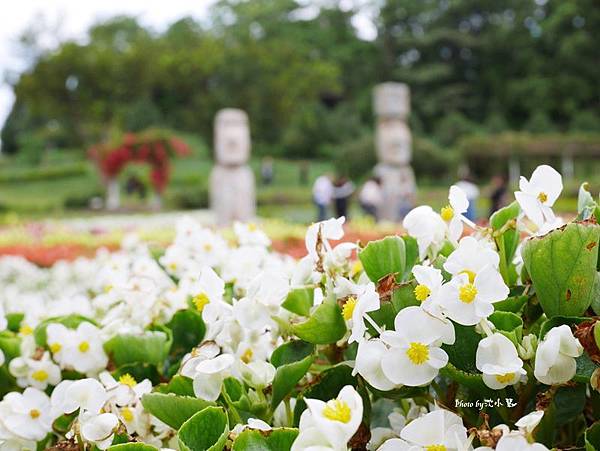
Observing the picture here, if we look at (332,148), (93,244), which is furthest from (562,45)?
(93,244)

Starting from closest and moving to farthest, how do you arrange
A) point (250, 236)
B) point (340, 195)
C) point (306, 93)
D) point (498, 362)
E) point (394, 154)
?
point (498, 362) < point (250, 236) < point (394, 154) < point (340, 195) < point (306, 93)

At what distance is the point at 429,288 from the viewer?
0.76 m

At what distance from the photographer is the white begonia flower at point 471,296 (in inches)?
29.3

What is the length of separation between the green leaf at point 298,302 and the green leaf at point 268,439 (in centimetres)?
26

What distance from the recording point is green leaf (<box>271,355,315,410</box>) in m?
0.85

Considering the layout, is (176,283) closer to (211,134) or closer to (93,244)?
(93,244)

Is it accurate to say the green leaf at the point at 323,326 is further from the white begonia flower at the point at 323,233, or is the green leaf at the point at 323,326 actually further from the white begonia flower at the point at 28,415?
the white begonia flower at the point at 28,415

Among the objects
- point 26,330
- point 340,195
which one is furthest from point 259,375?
point 340,195

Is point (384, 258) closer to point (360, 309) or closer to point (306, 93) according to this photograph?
point (360, 309)

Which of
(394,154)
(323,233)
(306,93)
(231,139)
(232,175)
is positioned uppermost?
(306,93)

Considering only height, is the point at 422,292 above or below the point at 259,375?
above

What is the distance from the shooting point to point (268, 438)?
72cm

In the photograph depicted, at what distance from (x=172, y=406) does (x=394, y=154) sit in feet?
40.1

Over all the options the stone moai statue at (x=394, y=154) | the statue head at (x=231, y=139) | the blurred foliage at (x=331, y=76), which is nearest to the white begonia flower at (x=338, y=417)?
the statue head at (x=231, y=139)
